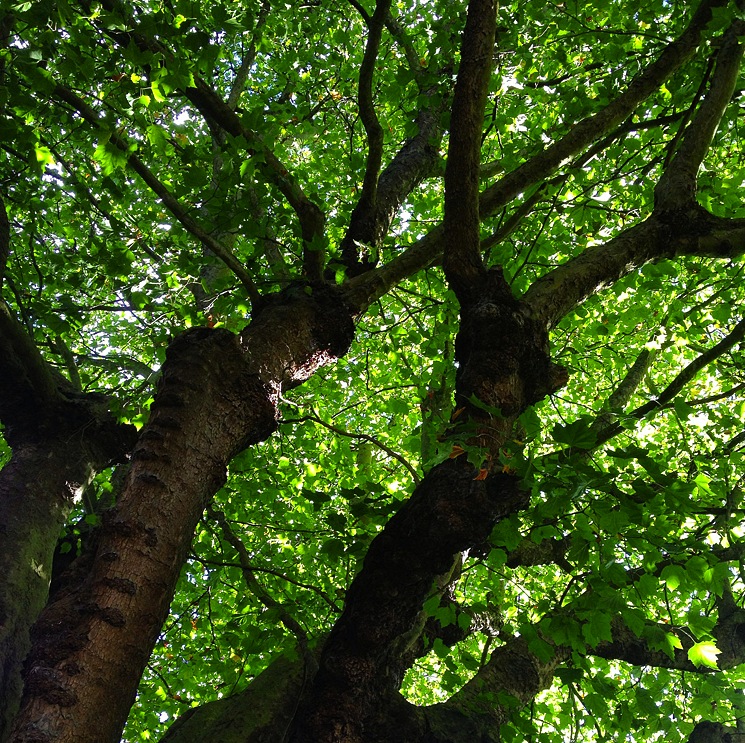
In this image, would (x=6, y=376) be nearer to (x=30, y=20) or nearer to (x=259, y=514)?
(x=30, y=20)

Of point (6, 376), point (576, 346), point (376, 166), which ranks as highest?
point (576, 346)

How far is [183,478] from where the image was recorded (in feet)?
7.88

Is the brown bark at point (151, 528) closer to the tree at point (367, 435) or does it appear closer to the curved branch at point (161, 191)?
the tree at point (367, 435)

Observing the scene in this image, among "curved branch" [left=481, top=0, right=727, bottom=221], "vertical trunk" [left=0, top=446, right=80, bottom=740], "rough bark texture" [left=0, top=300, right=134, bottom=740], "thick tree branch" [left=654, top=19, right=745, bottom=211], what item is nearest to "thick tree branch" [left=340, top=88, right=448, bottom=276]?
"curved branch" [left=481, top=0, right=727, bottom=221]

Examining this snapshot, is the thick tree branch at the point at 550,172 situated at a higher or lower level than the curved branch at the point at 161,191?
higher

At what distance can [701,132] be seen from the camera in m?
3.87

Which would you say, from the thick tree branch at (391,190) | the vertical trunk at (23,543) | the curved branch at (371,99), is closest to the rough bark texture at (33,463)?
the vertical trunk at (23,543)

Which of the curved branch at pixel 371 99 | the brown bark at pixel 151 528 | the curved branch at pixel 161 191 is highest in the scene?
the curved branch at pixel 371 99

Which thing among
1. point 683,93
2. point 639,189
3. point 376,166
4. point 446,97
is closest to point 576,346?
point 639,189

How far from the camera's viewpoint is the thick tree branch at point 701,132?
12.4ft

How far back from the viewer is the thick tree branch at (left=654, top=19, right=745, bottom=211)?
377 centimetres

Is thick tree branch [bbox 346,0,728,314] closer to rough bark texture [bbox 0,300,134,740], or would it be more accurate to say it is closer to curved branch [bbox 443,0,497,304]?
curved branch [bbox 443,0,497,304]

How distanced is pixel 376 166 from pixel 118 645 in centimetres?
335

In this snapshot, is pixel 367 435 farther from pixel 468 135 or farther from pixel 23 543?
pixel 23 543
